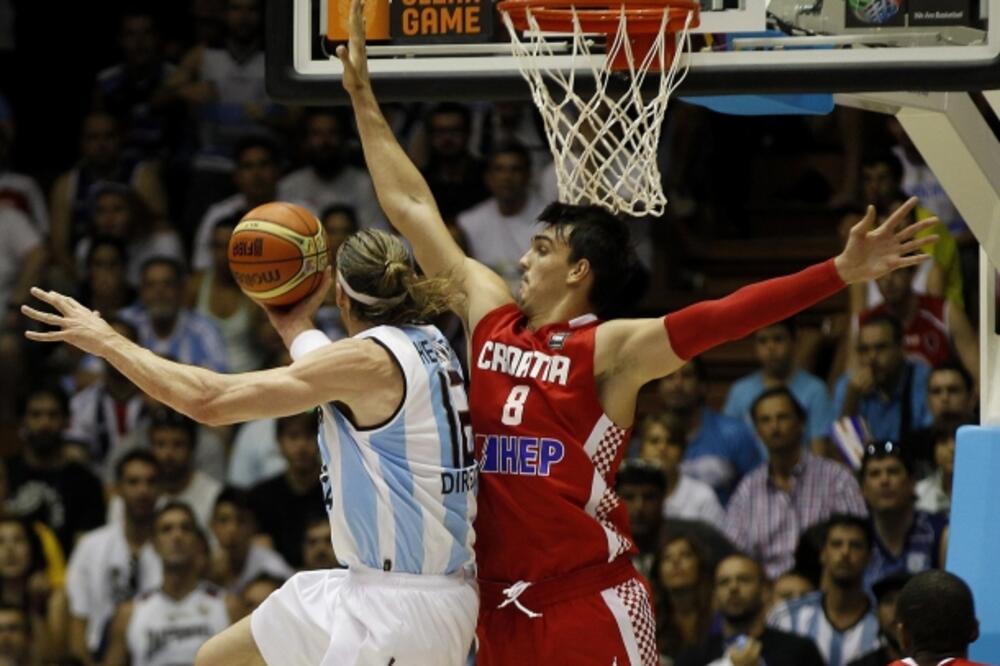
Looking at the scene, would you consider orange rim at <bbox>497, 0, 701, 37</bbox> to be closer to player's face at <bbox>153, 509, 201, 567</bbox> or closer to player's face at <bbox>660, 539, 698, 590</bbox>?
player's face at <bbox>660, 539, 698, 590</bbox>

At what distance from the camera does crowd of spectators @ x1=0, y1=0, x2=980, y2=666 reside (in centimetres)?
848

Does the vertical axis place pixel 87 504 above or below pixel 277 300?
below

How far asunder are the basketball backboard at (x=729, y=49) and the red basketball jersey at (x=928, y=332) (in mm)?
3216

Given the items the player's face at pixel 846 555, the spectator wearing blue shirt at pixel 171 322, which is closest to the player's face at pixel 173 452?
the spectator wearing blue shirt at pixel 171 322

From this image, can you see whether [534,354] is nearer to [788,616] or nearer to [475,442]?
[475,442]

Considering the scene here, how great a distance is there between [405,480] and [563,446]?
0.47m

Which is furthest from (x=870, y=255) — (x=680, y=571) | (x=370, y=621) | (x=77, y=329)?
(x=680, y=571)

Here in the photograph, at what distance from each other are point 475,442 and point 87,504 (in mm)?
4633

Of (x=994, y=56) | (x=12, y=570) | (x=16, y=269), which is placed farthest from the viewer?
(x=16, y=269)

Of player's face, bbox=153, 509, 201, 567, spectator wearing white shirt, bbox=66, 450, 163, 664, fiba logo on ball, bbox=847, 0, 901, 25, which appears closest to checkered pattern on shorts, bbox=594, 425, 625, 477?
fiba logo on ball, bbox=847, 0, 901, 25

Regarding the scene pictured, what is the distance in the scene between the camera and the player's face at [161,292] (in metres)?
10.3

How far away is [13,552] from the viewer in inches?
379

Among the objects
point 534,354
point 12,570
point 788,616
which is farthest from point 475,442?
point 12,570

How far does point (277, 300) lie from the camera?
5.66 meters
